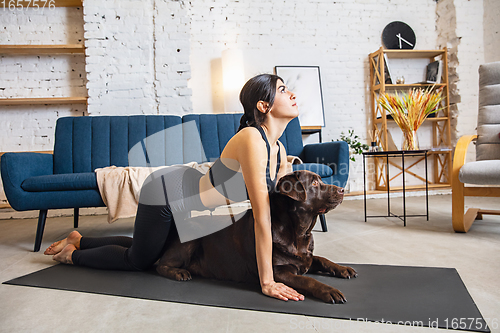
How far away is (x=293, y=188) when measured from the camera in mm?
1308

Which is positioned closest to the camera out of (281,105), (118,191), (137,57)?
(281,105)

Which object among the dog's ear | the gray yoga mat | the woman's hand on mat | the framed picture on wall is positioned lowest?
the gray yoga mat

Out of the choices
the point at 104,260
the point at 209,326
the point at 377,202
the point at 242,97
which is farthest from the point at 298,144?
the point at 209,326

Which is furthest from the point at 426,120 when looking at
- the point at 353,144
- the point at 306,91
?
the point at 306,91

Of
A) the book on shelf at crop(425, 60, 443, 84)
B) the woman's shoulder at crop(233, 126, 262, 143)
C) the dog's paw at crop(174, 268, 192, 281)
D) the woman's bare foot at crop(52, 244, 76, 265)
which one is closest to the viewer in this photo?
the woman's shoulder at crop(233, 126, 262, 143)

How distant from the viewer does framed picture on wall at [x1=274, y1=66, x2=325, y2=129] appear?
4348mm

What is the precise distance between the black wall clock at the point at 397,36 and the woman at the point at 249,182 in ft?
12.4

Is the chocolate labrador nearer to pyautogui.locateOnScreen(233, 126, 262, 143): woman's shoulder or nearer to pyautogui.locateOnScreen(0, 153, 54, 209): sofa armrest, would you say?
pyautogui.locateOnScreen(233, 126, 262, 143): woman's shoulder

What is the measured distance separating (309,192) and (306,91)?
3.26 meters

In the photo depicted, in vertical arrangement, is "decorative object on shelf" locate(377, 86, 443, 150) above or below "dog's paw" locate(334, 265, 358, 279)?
above

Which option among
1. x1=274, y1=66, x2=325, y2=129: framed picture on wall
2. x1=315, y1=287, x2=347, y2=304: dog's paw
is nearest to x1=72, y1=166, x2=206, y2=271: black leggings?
x1=315, y1=287, x2=347, y2=304: dog's paw

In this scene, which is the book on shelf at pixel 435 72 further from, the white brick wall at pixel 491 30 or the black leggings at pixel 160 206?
the black leggings at pixel 160 206

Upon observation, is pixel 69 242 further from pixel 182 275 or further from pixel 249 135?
pixel 249 135

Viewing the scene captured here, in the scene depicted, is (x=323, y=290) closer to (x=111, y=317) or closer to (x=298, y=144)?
(x=111, y=317)
